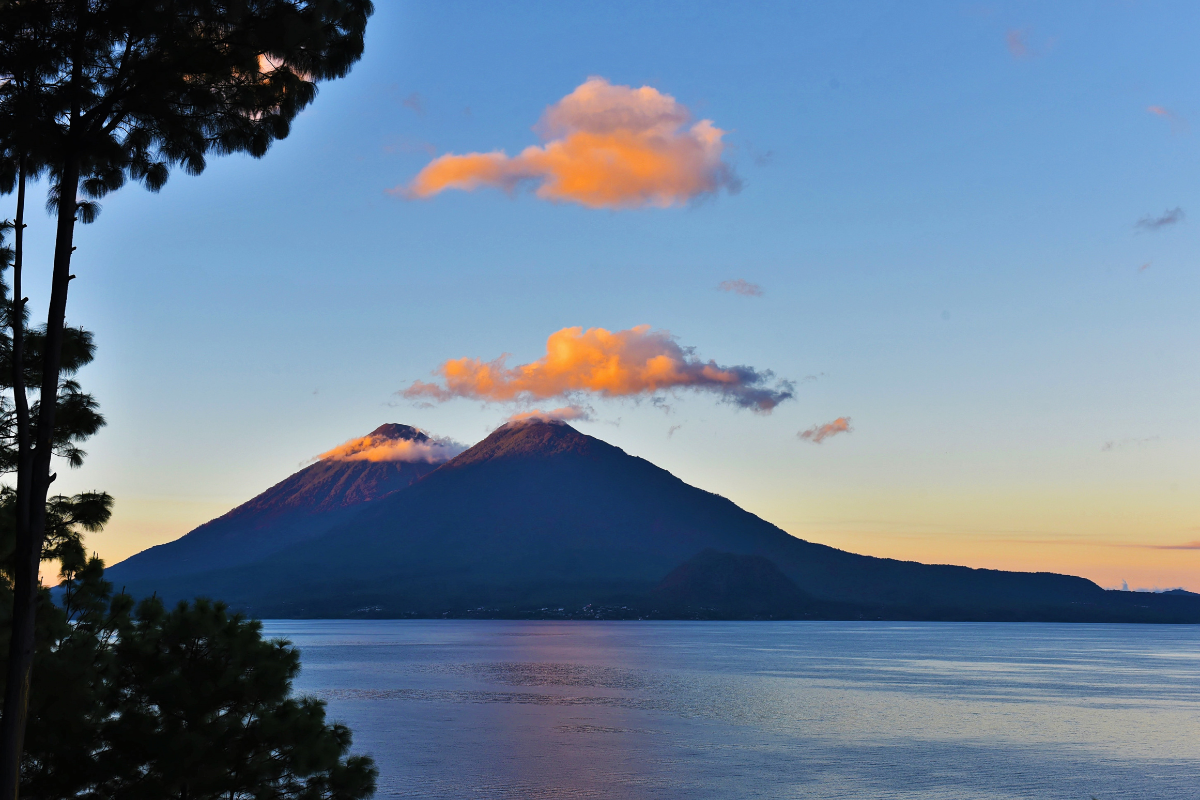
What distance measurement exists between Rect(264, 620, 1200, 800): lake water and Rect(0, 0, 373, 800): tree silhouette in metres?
36.8

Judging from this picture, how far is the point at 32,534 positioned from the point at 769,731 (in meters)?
66.2

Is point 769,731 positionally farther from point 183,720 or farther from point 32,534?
point 32,534

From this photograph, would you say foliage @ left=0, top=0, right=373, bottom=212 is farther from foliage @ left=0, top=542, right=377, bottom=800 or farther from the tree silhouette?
foliage @ left=0, top=542, right=377, bottom=800

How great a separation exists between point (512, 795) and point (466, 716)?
34706 mm

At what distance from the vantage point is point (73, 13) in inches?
599

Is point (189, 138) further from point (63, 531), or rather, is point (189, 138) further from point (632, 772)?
point (632, 772)

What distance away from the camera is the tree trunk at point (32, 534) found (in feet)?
45.4

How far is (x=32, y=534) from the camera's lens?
14.3 m

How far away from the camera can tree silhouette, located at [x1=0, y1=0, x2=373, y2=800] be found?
14.5 m

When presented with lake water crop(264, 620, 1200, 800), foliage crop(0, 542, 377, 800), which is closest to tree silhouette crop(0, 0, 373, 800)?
foliage crop(0, 542, 377, 800)

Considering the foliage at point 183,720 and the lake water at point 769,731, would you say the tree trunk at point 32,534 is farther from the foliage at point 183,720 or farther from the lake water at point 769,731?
the lake water at point 769,731

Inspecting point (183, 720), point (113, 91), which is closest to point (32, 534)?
point (113, 91)

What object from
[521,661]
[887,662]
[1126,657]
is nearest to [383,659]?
[521,661]

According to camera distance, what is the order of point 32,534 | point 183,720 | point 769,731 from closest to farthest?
1. point 32,534
2. point 183,720
3. point 769,731
